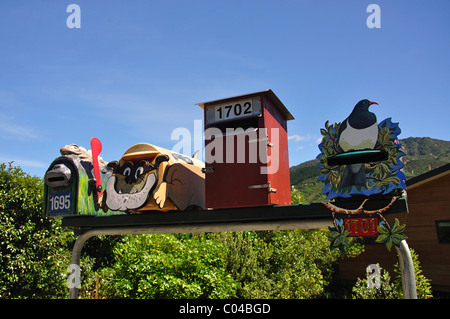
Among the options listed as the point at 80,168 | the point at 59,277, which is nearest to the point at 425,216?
the point at 80,168

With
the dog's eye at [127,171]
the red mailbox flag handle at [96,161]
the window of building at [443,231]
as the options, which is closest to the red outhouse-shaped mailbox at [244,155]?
the dog's eye at [127,171]

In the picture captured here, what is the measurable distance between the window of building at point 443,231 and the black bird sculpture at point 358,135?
9696 millimetres

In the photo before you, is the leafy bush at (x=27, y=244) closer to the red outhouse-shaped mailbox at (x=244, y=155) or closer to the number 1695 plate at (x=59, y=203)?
the number 1695 plate at (x=59, y=203)

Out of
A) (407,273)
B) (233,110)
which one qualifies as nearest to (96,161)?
(233,110)

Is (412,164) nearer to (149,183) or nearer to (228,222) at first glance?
(228,222)

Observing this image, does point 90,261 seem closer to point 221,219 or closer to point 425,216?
point 221,219

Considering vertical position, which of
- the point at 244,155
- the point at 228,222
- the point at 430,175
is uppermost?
the point at 430,175

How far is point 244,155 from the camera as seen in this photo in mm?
5156

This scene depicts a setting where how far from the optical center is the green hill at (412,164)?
40.7m

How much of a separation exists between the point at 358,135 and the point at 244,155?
1612 mm

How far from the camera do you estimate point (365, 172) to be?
420cm

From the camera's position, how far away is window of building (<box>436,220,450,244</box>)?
11.8 meters

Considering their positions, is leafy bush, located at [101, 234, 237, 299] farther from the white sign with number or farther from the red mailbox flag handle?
the white sign with number

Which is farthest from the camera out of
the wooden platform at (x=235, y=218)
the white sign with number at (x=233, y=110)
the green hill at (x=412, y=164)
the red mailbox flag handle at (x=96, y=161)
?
the green hill at (x=412, y=164)
